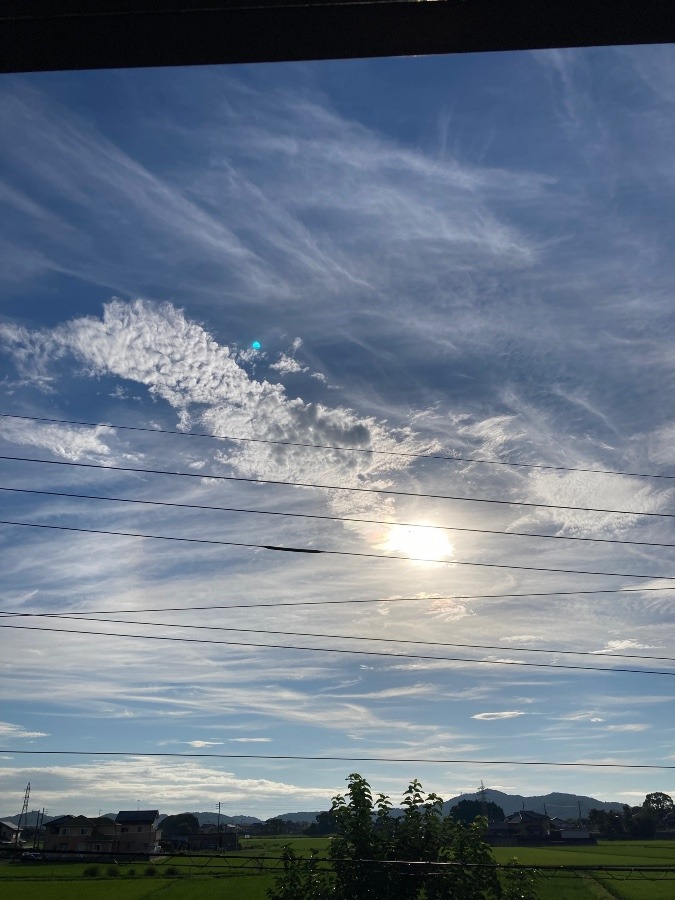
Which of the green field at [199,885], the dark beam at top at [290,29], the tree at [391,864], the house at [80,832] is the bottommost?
the green field at [199,885]

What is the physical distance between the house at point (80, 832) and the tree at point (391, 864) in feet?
323

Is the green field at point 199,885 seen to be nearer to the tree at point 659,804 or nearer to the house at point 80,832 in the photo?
the house at point 80,832

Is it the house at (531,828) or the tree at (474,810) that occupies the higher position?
the tree at (474,810)

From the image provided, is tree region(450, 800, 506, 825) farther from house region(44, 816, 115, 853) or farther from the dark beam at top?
the dark beam at top

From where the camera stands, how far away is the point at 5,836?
11662cm

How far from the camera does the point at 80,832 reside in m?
103

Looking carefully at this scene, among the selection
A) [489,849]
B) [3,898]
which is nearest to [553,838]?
[3,898]

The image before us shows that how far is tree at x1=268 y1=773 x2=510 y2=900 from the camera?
20.2m

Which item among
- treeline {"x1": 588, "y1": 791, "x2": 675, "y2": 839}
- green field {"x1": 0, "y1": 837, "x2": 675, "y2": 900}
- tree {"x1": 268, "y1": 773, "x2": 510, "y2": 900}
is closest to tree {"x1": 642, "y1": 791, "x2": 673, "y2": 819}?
treeline {"x1": 588, "y1": 791, "x2": 675, "y2": 839}

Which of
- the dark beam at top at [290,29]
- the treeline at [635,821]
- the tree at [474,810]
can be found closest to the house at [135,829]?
the tree at [474,810]

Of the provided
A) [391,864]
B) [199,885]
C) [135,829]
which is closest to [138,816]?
[135,829]

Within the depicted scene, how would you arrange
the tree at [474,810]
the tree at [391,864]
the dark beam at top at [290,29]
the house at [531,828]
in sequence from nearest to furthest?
the dark beam at top at [290,29] → the tree at [391,864] → the house at [531,828] → the tree at [474,810]

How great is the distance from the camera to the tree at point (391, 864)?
2020 centimetres

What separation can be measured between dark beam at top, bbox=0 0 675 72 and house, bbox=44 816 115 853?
114843mm
